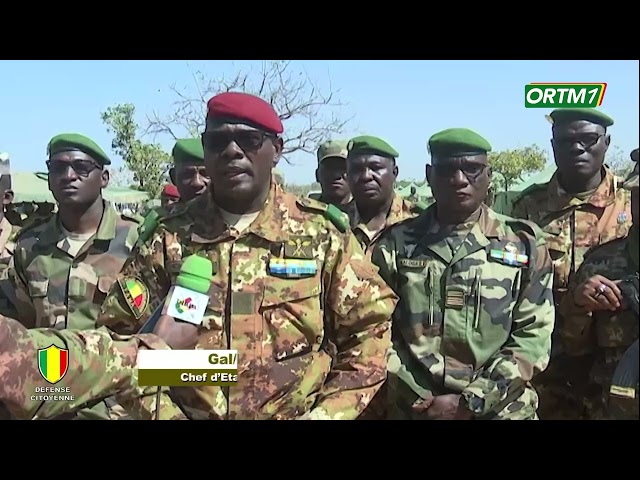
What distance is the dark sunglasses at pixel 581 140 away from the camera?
289 centimetres

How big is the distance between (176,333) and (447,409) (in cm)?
105

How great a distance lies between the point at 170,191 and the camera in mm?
2848

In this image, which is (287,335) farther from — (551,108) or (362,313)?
(551,108)

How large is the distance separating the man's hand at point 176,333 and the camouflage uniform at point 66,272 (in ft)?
1.24

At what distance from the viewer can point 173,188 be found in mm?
2834

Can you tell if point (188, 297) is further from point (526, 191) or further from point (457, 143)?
point (526, 191)

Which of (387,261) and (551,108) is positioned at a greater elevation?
(551,108)

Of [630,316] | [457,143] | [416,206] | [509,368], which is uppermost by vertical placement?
[457,143]

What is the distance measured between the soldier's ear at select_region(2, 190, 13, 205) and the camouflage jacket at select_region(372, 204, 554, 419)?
4.81ft

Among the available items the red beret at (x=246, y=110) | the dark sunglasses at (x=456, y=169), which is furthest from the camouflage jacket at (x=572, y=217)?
the red beret at (x=246, y=110)

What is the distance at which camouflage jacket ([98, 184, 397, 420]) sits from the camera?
2.66 m

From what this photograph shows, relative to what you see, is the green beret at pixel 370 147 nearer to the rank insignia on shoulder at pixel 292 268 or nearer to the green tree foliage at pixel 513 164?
the green tree foliage at pixel 513 164
